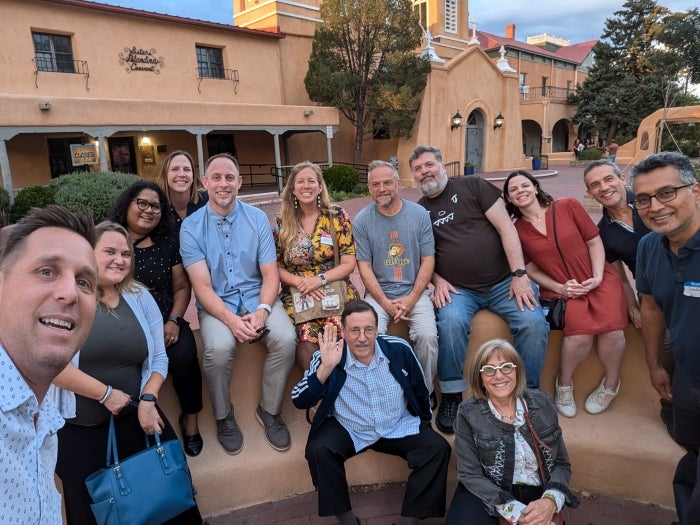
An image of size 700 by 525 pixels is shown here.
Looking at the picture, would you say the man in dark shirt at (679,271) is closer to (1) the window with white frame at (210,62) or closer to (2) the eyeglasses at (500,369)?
(2) the eyeglasses at (500,369)

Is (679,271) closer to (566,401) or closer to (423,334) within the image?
(566,401)

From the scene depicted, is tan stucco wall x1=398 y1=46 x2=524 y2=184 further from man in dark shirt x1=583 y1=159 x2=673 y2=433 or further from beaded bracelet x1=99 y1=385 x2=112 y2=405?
beaded bracelet x1=99 y1=385 x2=112 y2=405

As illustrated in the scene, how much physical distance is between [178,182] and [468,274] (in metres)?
2.33

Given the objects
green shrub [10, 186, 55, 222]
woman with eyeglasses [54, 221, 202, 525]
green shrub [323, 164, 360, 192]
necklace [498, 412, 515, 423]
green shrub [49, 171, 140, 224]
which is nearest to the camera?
woman with eyeglasses [54, 221, 202, 525]

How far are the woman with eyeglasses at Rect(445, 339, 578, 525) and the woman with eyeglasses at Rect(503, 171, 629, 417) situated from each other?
864mm

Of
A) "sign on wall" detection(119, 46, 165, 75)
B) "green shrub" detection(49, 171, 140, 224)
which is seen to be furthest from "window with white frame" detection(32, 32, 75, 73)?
"green shrub" detection(49, 171, 140, 224)

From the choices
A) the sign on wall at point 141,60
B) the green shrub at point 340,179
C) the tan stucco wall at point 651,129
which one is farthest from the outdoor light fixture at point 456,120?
the sign on wall at point 141,60

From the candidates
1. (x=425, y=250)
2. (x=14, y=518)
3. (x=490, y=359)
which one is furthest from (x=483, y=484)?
(x=14, y=518)

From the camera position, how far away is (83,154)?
13.5 m

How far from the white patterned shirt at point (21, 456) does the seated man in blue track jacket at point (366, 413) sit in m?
1.50

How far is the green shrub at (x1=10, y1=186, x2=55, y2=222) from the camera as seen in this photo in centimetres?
1014

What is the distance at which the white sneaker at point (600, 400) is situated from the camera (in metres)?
3.11

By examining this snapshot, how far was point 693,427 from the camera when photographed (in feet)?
7.50

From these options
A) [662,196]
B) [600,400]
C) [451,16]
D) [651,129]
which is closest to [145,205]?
[662,196]
